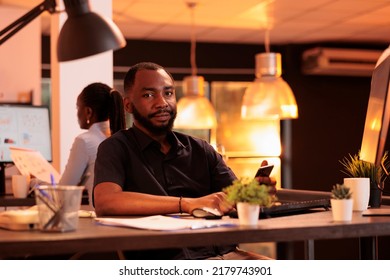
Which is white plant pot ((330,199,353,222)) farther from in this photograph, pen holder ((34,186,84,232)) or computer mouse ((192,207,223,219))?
pen holder ((34,186,84,232))

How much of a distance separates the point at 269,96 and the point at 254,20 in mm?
1756

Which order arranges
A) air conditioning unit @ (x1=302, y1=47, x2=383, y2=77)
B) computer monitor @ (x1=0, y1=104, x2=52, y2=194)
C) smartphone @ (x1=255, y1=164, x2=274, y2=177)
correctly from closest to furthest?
smartphone @ (x1=255, y1=164, x2=274, y2=177) < computer monitor @ (x1=0, y1=104, x2=52, y2=194) < air conditioning unit @ (x1=302, y1=47, x2=383, y2=77)

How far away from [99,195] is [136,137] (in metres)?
0.34

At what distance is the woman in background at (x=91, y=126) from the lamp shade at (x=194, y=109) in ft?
8.10

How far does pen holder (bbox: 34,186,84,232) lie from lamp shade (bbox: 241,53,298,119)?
404 cm

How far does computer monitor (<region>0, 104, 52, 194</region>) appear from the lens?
181 inches

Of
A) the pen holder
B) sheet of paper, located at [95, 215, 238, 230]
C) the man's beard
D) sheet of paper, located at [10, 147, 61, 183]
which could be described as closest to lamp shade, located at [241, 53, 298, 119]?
sheet of paper, located at [10, 147, 61, 183]

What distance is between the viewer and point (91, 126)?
3914 millimetres

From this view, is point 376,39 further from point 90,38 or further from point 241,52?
point 90,38

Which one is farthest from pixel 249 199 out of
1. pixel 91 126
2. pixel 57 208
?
pixel 91 126

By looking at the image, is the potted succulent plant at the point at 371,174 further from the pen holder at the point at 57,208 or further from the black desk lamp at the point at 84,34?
the pen holder at the point at 57,208

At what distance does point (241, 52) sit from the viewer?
877cm

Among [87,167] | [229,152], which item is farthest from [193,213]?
[229,152]

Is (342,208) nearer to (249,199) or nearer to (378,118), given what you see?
(249,199)
